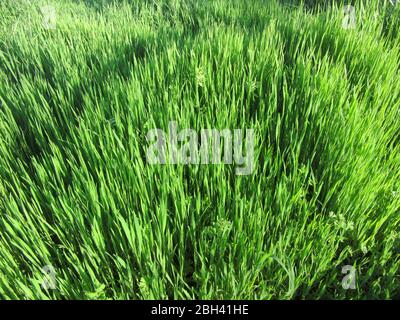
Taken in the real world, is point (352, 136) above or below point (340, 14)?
below

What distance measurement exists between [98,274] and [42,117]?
774 millimetres

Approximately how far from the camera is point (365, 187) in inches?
43.7

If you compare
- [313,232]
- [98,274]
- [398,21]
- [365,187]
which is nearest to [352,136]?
[365,187]

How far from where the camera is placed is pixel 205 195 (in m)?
1.11

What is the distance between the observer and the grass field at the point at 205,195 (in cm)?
96

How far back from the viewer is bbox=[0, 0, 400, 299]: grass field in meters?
0.96

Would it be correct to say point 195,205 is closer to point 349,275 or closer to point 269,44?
point 349,275

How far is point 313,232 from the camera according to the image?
3.44 feet
